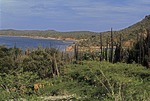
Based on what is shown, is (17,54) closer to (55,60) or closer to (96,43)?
(55,60)

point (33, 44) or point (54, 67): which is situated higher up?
point (54, 67)

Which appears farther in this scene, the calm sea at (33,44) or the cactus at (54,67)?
the calm sea at (33,44)

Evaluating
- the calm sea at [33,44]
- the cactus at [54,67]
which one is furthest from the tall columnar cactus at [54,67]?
the calm sea at [33,44]

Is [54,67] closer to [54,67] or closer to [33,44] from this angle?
[54,67]

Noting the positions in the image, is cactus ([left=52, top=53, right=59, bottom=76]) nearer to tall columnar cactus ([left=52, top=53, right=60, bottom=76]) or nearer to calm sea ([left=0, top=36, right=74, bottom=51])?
tall columnar cactus ([left=52, top=53, right=60, bottom=76])

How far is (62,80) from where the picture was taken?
1314 inches

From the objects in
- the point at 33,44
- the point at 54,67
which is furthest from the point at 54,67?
the point at 33,44

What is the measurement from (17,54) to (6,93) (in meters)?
30.1

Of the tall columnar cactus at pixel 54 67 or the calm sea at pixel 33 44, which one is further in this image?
the calm sea at pixel 33 44

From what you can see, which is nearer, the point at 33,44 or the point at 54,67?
the point at 54,67

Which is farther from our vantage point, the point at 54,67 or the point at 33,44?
the point at 33,44

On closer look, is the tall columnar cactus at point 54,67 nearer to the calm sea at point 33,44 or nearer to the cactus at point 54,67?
the cactus at point 54,67

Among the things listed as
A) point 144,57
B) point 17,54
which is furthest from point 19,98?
point 17,54

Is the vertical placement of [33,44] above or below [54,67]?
below
